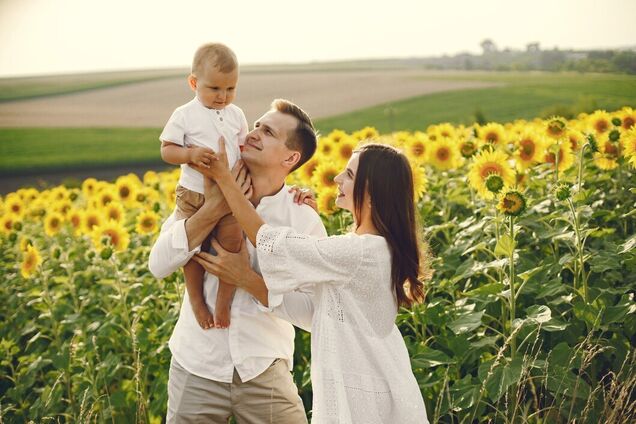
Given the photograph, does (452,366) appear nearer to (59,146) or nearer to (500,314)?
(500,314)

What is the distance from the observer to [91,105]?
45.0 metres

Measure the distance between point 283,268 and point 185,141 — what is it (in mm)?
860

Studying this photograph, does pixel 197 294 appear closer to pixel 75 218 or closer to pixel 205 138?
pixel 205 138

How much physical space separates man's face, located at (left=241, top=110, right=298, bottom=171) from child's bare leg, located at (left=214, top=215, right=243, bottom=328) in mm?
279

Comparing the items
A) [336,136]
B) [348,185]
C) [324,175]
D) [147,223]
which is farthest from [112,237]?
[348,185]

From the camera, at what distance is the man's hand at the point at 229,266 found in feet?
9.40

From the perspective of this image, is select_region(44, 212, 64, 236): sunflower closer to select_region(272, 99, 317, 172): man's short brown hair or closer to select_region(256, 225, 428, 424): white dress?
select_region(272, 99, 317, 172): man's short brown hair

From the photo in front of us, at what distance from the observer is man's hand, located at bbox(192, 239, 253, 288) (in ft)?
9.40

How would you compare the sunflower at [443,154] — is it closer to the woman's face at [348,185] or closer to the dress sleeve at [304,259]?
the woman's face at [348,185]

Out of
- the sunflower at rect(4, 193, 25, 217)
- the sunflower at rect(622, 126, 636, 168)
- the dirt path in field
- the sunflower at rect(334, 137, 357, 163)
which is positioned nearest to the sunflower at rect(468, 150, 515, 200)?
the sunflower at rect(622, 126, 636, 168)

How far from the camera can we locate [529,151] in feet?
16.4

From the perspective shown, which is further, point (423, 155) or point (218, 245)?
point (423, 155)

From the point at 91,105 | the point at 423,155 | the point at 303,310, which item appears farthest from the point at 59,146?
the point at 303,310

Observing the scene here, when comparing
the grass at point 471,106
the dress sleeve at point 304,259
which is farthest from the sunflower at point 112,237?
the grass at point 471,106
